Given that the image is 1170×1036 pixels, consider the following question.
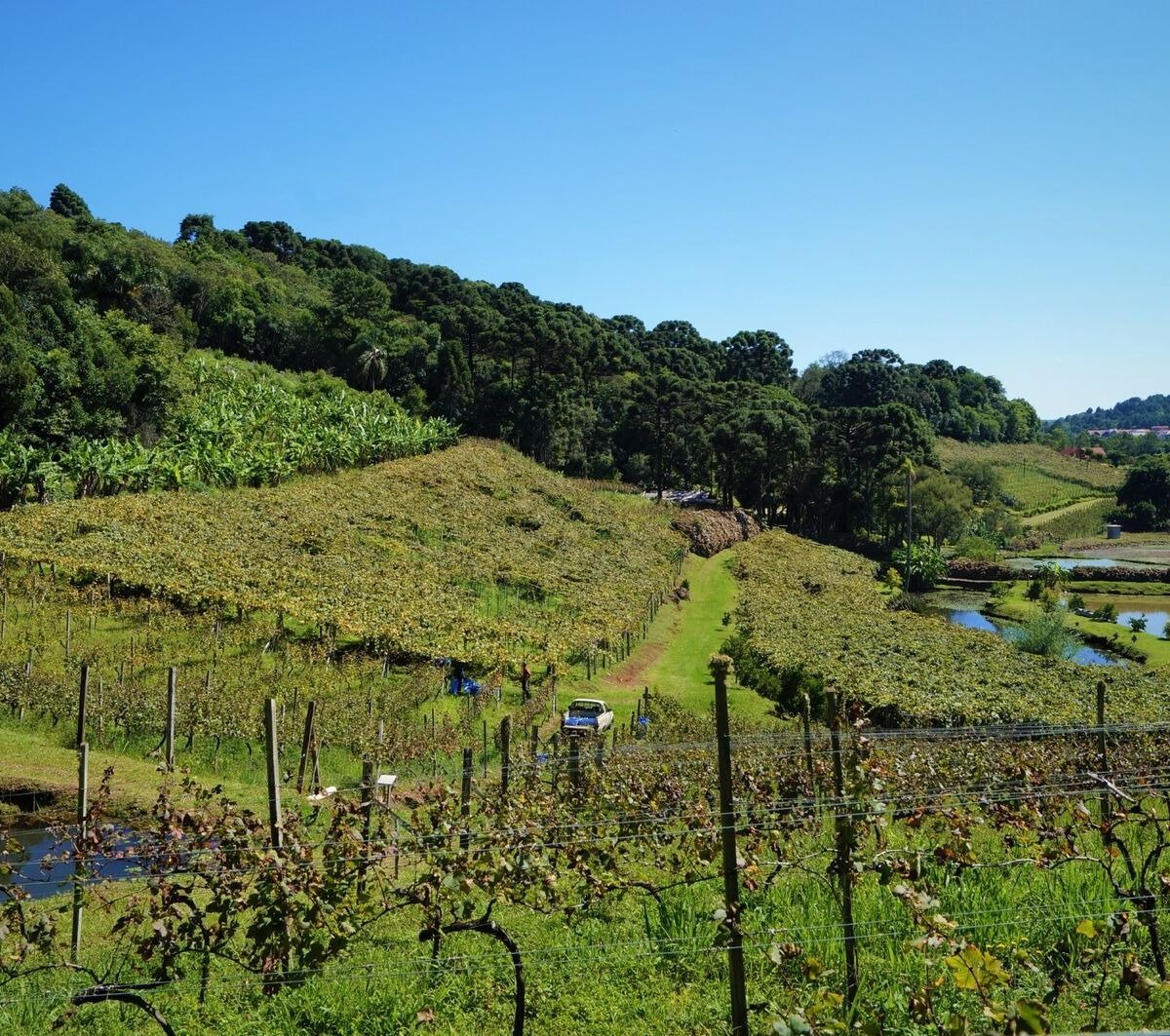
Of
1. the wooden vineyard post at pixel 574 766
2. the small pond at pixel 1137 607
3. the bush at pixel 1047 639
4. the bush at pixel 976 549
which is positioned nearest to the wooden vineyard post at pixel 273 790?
the wooden vineyard post at pixel 574 766

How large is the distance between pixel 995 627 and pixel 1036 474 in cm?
7193

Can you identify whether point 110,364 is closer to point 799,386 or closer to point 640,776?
point 640,776

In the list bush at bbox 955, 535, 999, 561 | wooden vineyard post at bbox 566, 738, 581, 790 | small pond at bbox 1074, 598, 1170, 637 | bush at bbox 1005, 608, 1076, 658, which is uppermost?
bush at bbox 955, 535, 999, 561

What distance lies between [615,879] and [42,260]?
60.9 meters

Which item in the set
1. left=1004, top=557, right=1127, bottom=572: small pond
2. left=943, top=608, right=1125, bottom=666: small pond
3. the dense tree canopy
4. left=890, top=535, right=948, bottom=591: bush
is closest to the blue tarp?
left=943, top=608, right=1125, bottom=666: small pond

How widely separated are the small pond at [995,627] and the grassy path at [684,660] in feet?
38.1

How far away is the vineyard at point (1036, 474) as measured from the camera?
96.6 metres

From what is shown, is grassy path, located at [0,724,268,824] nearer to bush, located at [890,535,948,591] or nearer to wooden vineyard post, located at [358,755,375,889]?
wooden vineyard post, located at [358,755,375,889]

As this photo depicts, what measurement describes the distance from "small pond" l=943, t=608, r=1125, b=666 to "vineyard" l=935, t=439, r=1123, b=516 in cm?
3935

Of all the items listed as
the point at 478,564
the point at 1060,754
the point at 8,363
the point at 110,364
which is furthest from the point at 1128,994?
the point at 110,364

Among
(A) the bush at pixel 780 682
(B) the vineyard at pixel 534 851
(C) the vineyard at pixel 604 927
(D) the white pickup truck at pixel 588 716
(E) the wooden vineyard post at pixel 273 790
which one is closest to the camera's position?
(C) the vineyard at pixel 604 927

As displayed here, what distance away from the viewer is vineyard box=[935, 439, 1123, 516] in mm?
96562

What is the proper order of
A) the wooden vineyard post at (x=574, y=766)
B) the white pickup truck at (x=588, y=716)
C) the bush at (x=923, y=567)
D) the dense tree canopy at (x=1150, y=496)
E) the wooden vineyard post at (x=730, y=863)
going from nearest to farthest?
the wooden vineyard post at (x=730, y=863) → the wooden vineyard post at (x=574, y=766) → the white pickup truck at (x=588, y=716) → the bush at (x=923, y=567) → the dense tree canopy at (x=1150, y=496)

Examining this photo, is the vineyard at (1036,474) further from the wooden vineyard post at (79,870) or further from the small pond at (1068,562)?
the wooden vineyard post at (79,870)
